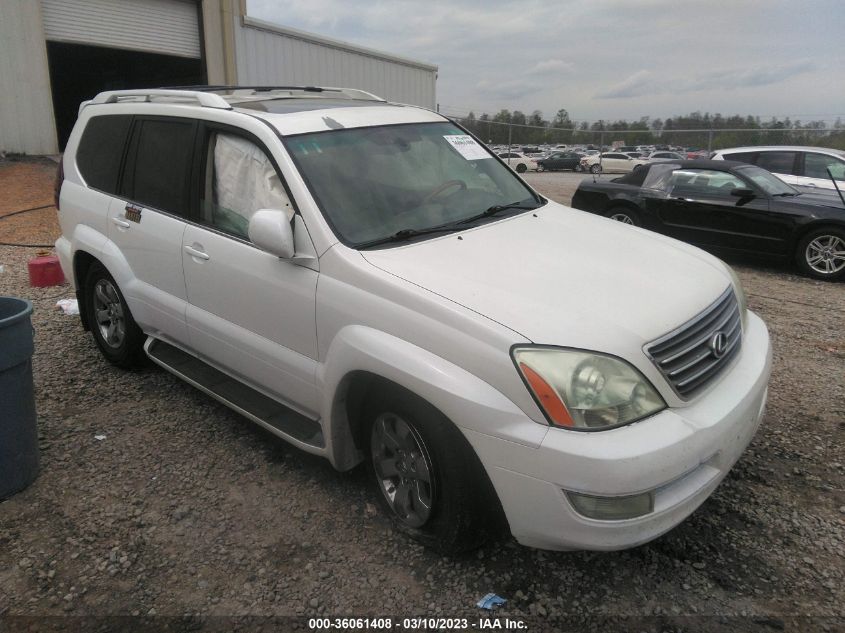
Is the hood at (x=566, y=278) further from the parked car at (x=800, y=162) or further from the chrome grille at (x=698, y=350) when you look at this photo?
the parked car at (x=800, y=162)

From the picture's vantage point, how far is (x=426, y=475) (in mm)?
2576

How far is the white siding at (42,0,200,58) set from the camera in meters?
13.2

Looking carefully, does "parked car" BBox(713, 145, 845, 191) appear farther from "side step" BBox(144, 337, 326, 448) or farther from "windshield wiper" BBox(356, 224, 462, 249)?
"side step" BBox(144, 337, 326, 448)

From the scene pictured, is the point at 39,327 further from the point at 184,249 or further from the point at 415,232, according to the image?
the point at 415,232

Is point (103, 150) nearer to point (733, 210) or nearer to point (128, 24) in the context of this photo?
point (733, 210)

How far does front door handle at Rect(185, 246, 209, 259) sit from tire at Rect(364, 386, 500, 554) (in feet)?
4.34

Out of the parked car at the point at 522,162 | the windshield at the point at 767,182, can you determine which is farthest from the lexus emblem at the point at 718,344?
the parked car at the point at 522,162

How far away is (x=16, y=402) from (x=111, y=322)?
1630 millimetres

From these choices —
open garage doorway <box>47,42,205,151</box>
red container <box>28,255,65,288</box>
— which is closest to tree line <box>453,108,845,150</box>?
open garage doorway <box>47,42,205,151</box>

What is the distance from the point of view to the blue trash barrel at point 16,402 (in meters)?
2.90

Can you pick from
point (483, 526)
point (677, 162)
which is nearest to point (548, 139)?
point (677, 162)

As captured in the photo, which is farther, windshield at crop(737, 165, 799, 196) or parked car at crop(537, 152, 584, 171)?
parked car at crop(537, 152, 584, 171)

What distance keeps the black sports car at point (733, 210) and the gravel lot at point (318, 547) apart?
15.5 ft

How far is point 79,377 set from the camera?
4.56 m
